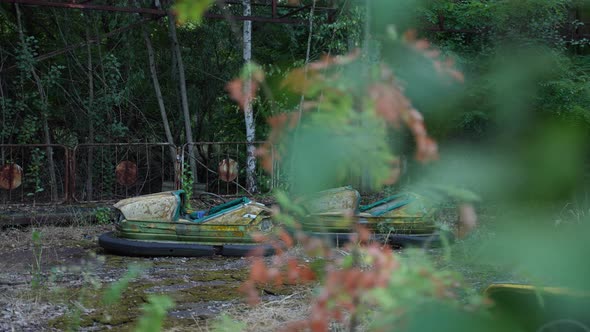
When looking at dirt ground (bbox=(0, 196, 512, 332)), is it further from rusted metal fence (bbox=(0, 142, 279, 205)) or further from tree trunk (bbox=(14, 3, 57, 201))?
tree trunk (bbox=(14, 3, 57, 201))

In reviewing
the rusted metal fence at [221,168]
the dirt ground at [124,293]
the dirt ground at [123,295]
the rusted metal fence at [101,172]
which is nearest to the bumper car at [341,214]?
the dirt ground at [123,295]

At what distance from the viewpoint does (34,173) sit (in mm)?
9703

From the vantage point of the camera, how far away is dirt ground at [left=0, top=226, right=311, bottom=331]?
13.7ft

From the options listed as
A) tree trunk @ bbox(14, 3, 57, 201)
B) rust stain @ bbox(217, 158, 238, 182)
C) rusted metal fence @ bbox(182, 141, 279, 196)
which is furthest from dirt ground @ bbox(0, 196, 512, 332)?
tree trunk @ bbox(14, 3, 57, 201)

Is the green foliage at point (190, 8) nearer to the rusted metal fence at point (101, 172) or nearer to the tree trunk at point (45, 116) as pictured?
the rusted metal fence at point (101, 172)

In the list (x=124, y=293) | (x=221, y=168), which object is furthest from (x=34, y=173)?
(x=124, y=293)

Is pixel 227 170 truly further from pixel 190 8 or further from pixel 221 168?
pixel 190 8

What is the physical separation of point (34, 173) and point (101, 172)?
1.34m

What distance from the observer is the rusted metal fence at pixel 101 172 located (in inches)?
352

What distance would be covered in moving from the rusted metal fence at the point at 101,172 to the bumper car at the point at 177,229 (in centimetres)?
232

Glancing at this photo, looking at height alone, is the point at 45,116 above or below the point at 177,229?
above

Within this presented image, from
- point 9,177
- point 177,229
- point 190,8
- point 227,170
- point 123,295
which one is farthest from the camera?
point 227,170

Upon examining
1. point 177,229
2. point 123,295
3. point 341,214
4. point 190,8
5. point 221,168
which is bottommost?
point 123,295

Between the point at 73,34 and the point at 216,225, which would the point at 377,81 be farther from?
the point at 73,34
